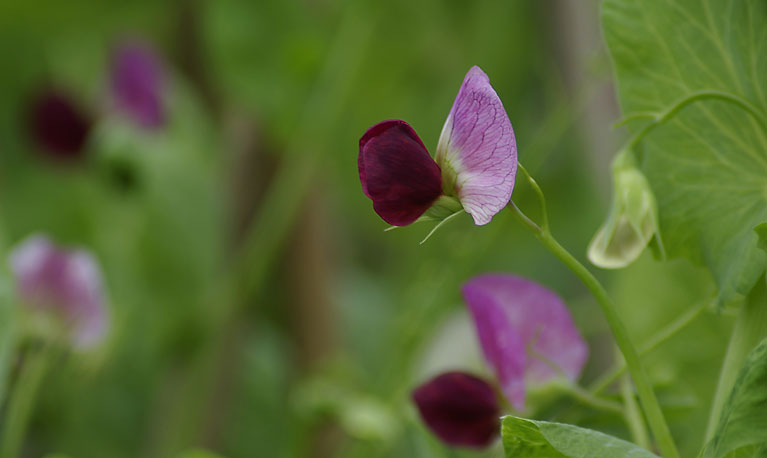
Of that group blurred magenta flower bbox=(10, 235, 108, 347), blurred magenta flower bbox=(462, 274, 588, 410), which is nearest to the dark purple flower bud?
blurred magenta flower bbox=(10, 235, 108, 347)

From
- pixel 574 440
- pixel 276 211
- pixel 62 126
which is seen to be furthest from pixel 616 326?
pixel 62 126

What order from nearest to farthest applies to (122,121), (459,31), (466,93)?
(466,93) → (122,121) → (459,31)

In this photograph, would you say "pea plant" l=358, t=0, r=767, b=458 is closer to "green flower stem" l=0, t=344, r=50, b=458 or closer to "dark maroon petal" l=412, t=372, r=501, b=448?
"dark maroon petal" l=412, t=372, r=501, b=448

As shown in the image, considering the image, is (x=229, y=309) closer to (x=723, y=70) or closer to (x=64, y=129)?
(x=64, y=129)

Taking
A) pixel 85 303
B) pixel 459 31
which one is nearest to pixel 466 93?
pixel 85 303

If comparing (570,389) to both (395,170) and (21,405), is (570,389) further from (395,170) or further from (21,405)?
(21,405)
